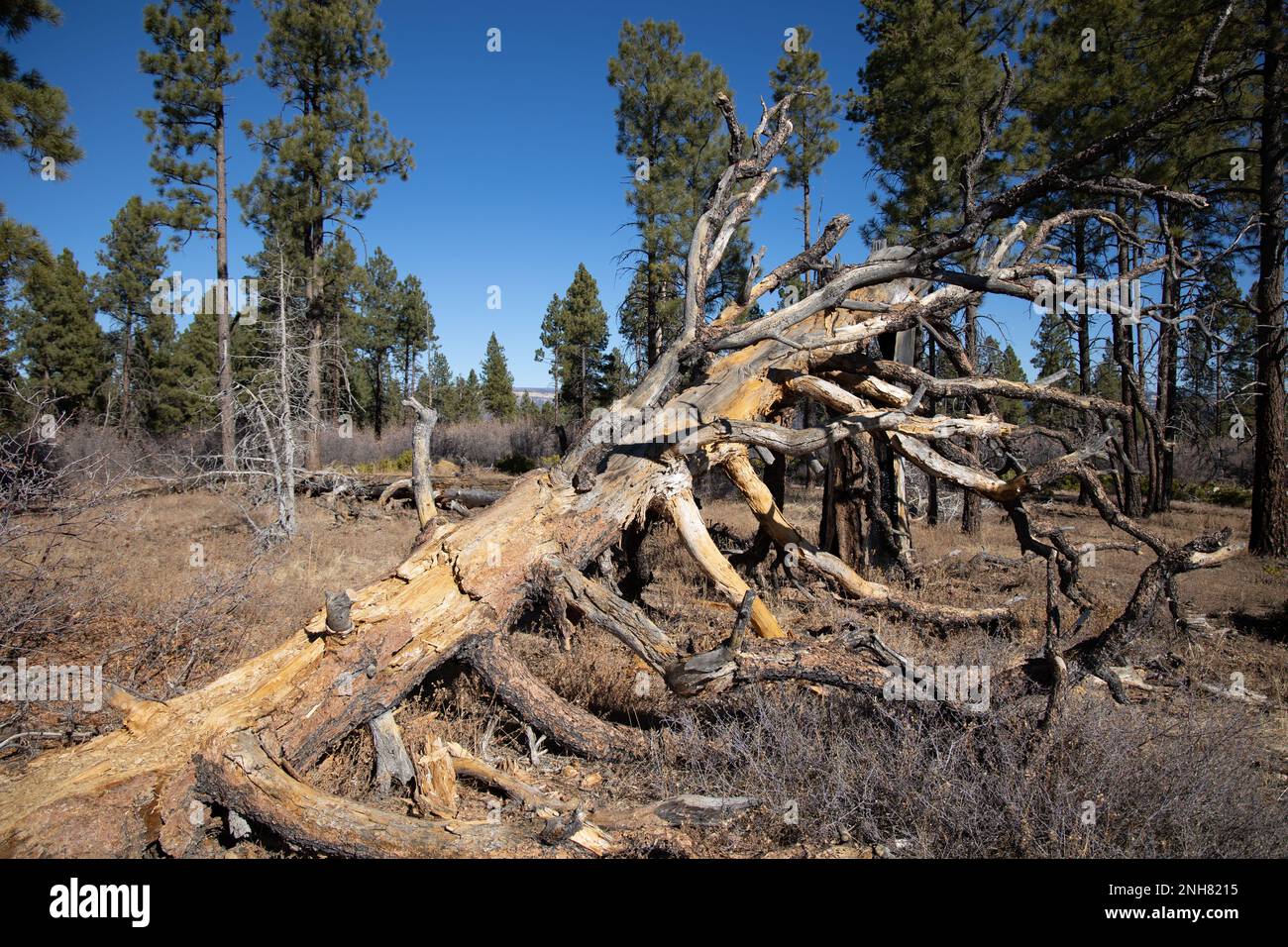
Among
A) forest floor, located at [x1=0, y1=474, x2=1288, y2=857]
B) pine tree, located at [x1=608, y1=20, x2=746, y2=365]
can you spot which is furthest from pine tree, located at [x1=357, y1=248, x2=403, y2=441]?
forest floor, located at [x1=0, y1=474, x2=1288, y2=857]

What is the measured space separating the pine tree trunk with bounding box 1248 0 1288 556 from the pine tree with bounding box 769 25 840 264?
26.8 feet

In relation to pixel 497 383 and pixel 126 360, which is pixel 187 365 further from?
pixel 497 383

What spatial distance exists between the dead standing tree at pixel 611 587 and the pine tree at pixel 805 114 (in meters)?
12.2

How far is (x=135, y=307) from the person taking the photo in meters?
29.0

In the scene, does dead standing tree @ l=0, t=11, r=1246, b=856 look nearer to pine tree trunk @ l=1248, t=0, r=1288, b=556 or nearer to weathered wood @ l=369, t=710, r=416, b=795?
weathered wood @ l=369, t=710, r=416, b=795

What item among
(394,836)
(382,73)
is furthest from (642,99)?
(394,836)

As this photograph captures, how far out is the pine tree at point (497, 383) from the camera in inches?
1932

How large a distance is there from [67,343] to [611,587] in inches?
1238

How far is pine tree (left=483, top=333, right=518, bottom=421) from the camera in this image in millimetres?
49062

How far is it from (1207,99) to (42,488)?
25.8ft

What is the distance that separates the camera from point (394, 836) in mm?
2996

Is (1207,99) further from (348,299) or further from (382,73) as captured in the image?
(348,299)

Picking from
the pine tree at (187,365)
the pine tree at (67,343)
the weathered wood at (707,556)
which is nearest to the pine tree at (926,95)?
the weathered wood at (707,556)

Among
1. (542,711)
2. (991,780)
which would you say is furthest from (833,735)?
(542,711)
